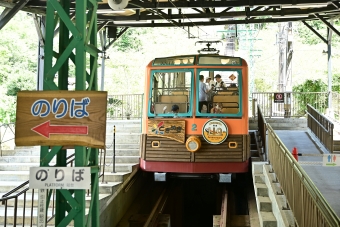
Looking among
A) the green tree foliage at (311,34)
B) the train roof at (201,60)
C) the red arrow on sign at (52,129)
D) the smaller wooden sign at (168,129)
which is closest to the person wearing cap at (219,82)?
the train roof at (201,60)

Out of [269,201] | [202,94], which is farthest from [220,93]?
[269,201]

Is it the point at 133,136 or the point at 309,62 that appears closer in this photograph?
the point at 133,136

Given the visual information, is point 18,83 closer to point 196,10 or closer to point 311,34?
point 196,10

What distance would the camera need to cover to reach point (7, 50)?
85.1 ft

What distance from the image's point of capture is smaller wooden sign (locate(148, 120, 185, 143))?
11.0m

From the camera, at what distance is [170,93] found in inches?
447

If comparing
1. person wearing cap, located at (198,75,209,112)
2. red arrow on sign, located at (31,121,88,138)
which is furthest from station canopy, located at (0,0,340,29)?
red arrow on sign, located at (31,121,88,138)

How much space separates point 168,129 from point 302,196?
5806 mm

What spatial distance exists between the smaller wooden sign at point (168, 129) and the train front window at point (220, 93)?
0.60 meters

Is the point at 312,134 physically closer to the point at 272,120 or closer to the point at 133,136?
the point at 272,120

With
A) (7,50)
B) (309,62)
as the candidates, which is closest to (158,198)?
(7,50)

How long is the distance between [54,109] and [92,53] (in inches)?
36.7

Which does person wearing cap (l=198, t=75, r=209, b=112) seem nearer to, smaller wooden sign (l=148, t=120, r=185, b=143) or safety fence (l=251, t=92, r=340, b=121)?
smaller wooden sign (l=148, t=120, r=185, b=143)

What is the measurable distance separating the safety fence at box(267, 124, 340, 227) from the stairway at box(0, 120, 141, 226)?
372cm
